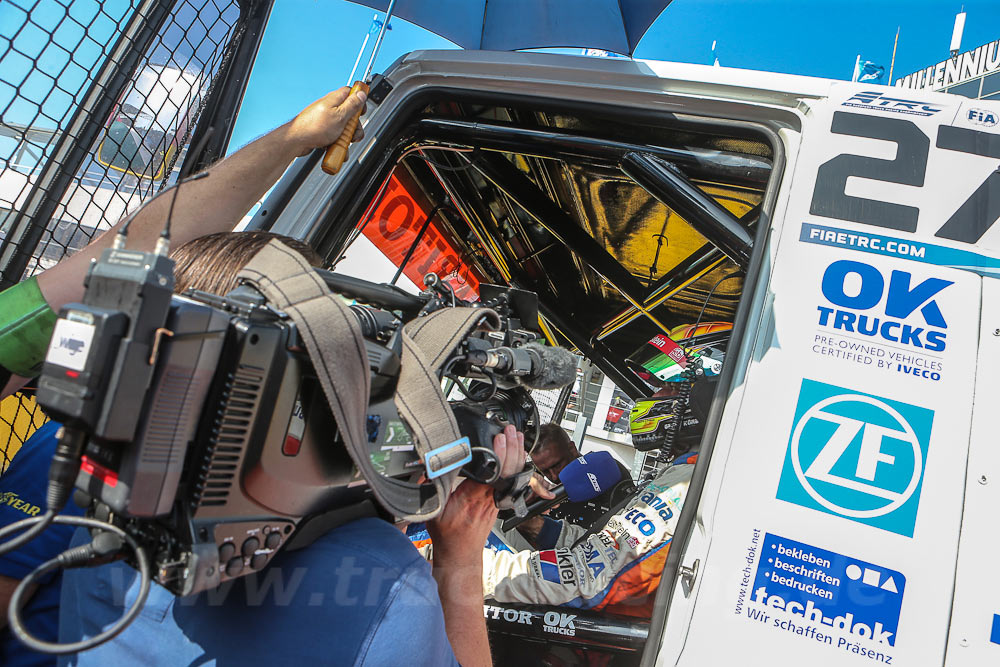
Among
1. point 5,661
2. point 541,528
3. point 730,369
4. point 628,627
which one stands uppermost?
point 730,369

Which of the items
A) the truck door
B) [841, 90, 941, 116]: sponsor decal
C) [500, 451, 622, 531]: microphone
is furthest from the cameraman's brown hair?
[500, 451, 622, 531]: microphone

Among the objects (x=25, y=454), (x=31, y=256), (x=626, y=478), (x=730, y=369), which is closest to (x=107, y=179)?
(x=31, y=256)

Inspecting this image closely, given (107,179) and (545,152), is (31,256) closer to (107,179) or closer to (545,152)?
(107,179)

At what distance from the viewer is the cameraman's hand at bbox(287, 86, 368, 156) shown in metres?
1.47

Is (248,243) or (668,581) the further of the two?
(668,581)

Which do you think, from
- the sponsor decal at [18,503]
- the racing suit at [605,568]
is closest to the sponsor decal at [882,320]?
the racing suit at [605,568]

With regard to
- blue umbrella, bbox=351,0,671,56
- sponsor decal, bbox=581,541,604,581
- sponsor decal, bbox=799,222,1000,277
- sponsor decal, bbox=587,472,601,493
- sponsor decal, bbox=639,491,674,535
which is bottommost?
sponsor decal, bbox=581,541,604,581

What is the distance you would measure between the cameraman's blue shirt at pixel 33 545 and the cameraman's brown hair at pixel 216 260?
529mm

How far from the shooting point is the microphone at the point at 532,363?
41.9 inches

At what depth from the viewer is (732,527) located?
3.92 feet

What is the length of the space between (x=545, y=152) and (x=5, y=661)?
1.74 m

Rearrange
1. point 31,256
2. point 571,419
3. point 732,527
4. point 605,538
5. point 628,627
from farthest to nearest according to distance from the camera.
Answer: point 571,419
point 605,538
point 628,627
point 31,256
point 732,527

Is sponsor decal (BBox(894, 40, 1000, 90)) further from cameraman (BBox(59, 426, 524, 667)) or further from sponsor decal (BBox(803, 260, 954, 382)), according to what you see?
cameraman (BBox(59, 426, 524, 667))

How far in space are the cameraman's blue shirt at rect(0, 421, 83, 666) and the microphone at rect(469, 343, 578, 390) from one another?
0.78 m
